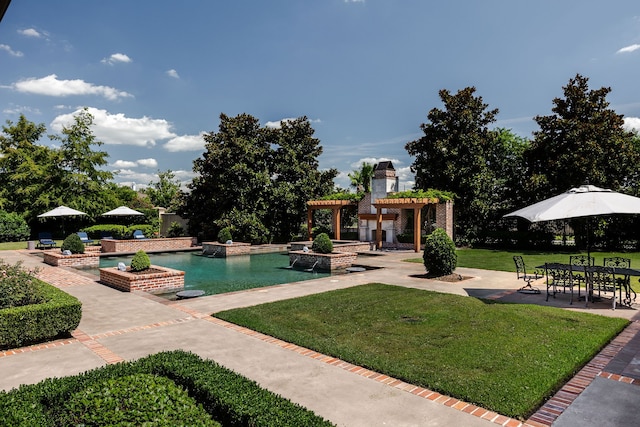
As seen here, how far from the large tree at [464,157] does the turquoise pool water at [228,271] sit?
43.2 ft

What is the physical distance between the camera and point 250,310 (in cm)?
923

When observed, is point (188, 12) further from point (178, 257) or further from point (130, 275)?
point (178, 257)

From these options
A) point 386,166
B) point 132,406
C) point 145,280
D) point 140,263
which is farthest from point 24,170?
point 132,406

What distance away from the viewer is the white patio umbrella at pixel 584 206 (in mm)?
8883

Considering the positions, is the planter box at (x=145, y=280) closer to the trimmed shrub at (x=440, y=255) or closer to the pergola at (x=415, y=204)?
the trimmed shrub at (x=440, y=255)

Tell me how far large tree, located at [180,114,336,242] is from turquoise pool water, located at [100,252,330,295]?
482 centimetres

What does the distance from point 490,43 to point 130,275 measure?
14632mm

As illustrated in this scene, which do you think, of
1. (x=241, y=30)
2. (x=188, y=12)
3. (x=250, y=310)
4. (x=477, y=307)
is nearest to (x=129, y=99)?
(x=241, y=30)

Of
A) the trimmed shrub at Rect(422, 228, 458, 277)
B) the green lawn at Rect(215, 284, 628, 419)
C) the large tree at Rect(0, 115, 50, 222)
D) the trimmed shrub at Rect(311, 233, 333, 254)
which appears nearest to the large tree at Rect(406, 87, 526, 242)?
the trimmed shrub at Rect(311, 233, 333, 254)

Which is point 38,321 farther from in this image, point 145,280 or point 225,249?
point 225,249

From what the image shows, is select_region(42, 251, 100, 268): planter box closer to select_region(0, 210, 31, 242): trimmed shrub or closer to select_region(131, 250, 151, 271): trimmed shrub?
select_region(131, 250, 151, 271): trimmed shrub

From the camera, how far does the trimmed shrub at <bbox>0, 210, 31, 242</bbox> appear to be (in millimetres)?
29109

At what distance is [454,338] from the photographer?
275 inches

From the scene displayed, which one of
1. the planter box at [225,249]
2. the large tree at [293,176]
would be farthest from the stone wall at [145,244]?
the large tree at [293,176]
